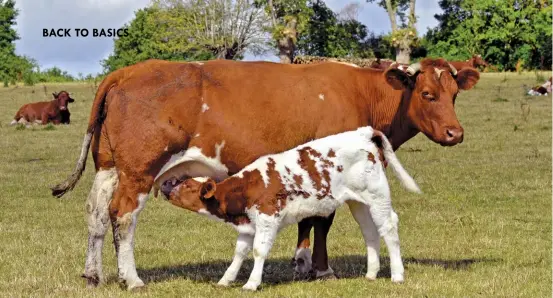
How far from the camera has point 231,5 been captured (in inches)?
2724

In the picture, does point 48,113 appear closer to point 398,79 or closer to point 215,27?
point 398,79

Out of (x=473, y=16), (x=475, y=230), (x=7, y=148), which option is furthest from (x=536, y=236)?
(x=473, y=16)

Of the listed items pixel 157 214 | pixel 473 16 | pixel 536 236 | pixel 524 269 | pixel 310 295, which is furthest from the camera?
pixel 473 16

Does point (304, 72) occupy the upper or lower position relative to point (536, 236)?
upper

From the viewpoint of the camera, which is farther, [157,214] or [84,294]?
[157,214]

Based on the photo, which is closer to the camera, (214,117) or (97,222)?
(214,117)

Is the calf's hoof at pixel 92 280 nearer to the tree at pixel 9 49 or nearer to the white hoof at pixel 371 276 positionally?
the white hoof at pixel 371 276

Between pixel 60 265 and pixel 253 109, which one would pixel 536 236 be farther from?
pixel 60 265

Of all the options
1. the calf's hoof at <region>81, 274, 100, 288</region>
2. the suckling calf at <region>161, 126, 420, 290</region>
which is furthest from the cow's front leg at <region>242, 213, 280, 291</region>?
the calf's hoof at <region>81, 274, 100, 288</region>

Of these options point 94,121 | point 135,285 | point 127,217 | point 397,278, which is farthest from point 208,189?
point 397,278

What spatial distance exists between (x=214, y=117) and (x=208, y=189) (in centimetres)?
66

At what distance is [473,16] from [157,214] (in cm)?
5688

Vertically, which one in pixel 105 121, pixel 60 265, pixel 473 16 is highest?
pixel 473 16

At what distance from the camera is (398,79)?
9.27 metres
